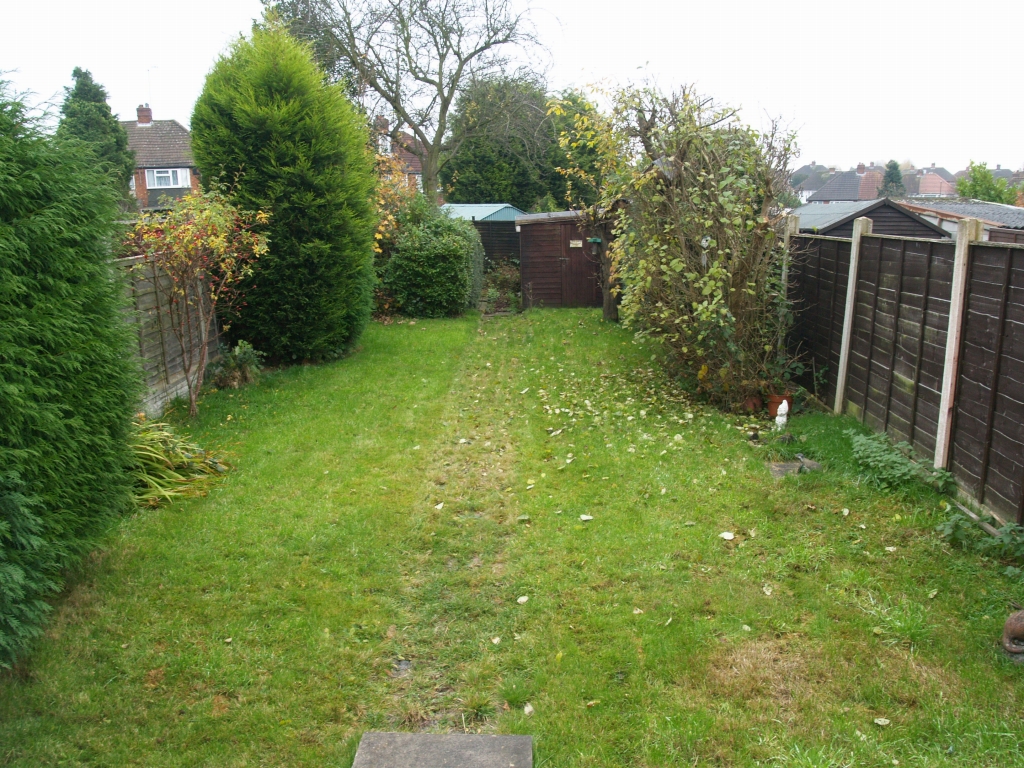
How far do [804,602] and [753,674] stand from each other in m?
0.78

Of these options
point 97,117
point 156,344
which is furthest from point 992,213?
point 97,117

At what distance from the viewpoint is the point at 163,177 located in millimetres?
37062

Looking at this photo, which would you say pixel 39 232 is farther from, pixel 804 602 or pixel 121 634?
pixel 804 602

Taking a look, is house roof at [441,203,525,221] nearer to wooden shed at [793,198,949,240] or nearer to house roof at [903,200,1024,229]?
wooden shed at [793,198,949,240]

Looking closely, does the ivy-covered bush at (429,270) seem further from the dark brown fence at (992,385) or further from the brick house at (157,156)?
the brick house at (157,156)

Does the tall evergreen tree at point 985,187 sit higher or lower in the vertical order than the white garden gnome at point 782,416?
higher

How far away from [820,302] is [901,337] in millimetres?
2110

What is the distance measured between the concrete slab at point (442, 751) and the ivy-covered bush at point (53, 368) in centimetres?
166

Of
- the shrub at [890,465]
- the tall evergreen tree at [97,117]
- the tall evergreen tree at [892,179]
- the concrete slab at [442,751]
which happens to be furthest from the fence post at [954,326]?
the tall evergreen tree at [892,179]

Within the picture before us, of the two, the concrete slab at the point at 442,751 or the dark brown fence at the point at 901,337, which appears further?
the dark brown fence at the point at 901,337

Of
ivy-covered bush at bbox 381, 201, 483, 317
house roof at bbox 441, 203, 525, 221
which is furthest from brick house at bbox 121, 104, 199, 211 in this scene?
ivy-covered bush at bbox 381, 201, 483, 317

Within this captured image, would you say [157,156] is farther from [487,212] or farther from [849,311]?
Answer: [849,311]

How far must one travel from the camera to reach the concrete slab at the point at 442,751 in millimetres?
2846

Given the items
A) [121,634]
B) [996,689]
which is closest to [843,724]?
[996,689]
